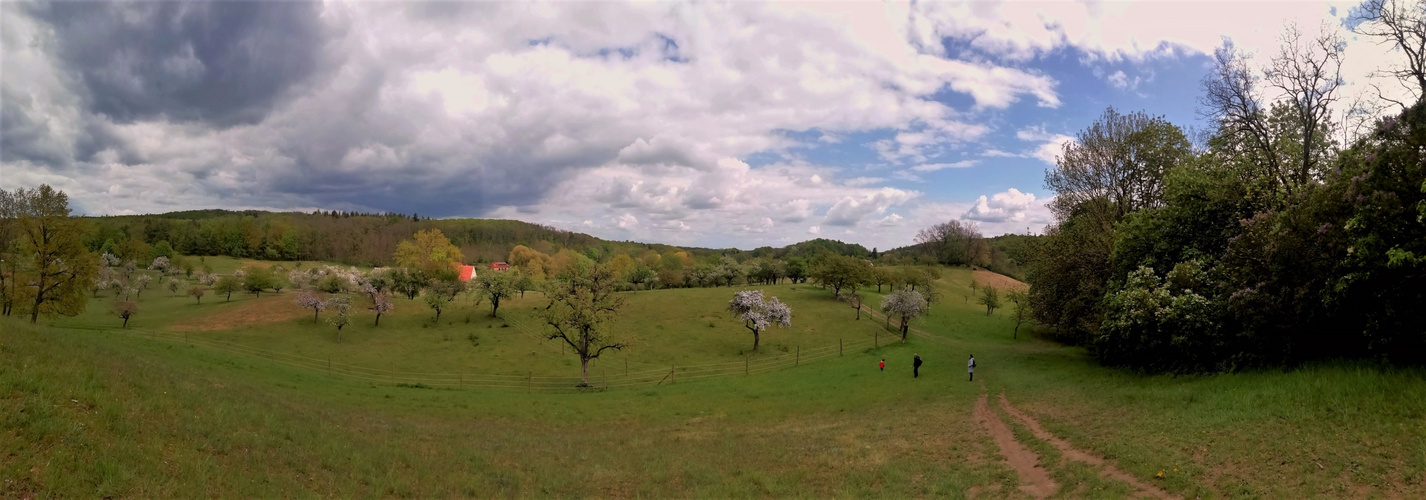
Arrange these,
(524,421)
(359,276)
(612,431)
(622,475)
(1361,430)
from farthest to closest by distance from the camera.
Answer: (359,276) < (524,421) < (612,431) < (622,475) < (1361,430)

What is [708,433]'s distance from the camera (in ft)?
76.5

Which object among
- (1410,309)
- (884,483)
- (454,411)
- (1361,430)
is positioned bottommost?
(454,411)

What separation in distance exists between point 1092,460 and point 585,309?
32811mm

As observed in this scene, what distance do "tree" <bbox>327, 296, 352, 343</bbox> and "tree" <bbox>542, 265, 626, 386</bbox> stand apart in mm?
27076

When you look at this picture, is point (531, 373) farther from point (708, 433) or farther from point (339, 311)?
point (708, 433)

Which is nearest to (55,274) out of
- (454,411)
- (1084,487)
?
(454,411)

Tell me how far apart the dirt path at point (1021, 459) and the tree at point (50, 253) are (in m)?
63.4

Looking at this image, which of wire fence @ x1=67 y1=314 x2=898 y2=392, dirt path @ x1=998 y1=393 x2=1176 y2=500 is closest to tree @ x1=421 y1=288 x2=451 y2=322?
wire fence @ x1=67 y1=314 x2=898 y2=392

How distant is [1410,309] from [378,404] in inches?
1482

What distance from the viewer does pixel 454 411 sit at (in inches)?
1097

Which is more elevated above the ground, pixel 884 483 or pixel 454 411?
pixel 884 483

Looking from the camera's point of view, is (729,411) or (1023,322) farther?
(1023,322)

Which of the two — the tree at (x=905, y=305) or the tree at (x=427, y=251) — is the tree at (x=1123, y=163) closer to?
the tree at (x=905, y=305)

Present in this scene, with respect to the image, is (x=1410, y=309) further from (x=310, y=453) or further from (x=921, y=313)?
(x=921, y=313)
